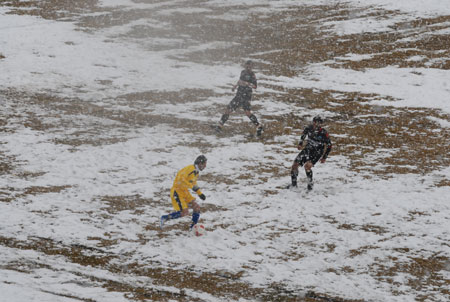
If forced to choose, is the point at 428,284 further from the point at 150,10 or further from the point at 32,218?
the point at 150,10

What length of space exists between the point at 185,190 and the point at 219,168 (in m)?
4.50

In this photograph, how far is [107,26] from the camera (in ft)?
121

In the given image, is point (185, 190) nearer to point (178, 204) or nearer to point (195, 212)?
point (178, 204)

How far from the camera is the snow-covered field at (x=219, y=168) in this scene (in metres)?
9.68

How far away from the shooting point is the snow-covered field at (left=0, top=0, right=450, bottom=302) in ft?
31.8

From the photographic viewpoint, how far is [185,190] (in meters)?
11.4

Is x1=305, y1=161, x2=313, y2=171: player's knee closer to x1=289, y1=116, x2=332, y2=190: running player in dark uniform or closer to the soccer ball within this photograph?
x1=289, y1=116, x2=332, y2=190: running player in dark uniform

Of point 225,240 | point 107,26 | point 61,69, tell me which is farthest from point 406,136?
point 107,26

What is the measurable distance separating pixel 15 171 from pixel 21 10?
29.4 metres

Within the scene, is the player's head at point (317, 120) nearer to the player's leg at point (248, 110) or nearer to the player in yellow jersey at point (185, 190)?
the player in yellow jersey at point (185, 190)

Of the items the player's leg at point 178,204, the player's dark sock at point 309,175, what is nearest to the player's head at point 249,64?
the player's dark sock at point 309,175

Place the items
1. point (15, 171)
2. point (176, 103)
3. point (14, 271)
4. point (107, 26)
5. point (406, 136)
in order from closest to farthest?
1. point (14, 271)
2. point (15, 171)
3. point (406, 136)
4. point (176, 103)
5. point (107, 26)

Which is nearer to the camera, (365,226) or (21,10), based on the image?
(365,226)

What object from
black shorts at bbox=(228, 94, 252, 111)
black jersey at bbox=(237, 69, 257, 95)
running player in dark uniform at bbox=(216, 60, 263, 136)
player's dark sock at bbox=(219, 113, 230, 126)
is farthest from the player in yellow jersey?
player's dark sock at bbox=(219, 113, 230, 126)
